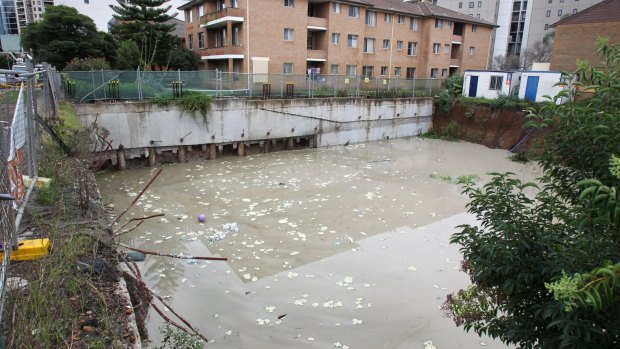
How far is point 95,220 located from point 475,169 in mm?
17543

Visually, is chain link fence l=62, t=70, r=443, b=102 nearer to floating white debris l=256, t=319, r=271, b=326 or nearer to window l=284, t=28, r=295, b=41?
window l=284, t=28, r=295, b=41

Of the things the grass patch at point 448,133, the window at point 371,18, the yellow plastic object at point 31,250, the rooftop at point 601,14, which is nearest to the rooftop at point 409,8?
the window at point 371,18

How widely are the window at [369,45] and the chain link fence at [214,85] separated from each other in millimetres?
10045

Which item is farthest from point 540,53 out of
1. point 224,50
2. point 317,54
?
point 224,50

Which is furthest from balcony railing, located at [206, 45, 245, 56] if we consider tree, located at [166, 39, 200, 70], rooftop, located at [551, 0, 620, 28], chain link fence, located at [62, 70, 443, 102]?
rooftop, located at [551, 0, 620, 28]

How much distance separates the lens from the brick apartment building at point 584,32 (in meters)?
28.7

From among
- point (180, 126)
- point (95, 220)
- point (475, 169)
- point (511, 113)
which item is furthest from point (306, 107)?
point (95, 220)

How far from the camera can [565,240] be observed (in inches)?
131

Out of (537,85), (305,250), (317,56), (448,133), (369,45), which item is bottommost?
(305,250)

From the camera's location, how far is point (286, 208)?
41.9ft

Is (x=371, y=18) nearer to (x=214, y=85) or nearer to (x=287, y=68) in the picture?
(x=287, y=68)

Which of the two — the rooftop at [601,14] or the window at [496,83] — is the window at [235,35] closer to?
the window at [496,83]

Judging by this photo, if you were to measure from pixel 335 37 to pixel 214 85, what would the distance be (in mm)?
17107

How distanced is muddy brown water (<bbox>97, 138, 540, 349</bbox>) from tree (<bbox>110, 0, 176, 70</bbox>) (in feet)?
56.7
